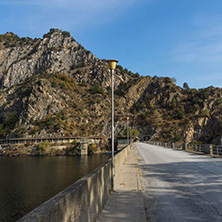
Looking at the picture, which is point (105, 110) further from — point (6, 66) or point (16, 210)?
point (16, 210)

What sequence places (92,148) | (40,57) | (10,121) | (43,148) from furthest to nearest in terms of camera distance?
(40,57)
(10,121)
(92,148)
(43,148)

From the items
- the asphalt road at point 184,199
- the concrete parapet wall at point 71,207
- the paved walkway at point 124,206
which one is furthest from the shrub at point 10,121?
the concrete parapet wall at point 71,207

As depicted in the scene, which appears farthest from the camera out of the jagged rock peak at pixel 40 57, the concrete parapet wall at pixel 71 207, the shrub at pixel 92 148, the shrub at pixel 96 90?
the jagged rock peak at pixel 40 57

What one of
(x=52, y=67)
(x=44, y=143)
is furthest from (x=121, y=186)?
(x=52, y=67)

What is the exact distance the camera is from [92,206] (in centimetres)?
512

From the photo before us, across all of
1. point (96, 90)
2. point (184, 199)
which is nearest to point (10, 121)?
point (96, 90)

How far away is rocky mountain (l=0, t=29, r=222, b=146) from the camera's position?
119 metres

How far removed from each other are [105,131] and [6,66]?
10780 cm

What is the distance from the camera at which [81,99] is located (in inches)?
5763

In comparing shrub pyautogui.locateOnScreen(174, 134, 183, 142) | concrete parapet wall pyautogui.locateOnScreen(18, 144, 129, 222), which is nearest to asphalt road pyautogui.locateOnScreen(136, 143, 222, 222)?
concrete parapet wall pyautogui.locateOnScreen(18, 144, 129, 222)

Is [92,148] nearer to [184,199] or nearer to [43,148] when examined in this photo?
[43,148]

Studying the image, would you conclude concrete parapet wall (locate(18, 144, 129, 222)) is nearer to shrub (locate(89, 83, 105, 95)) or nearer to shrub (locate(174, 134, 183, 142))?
shrub (locate(174, 134, 183, 142))

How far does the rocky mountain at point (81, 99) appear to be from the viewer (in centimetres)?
11906

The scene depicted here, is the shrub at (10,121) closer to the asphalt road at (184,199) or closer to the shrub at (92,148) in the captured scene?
the shrub at (92,148)
